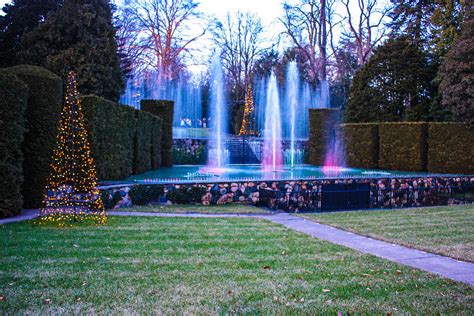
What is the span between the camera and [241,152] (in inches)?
998

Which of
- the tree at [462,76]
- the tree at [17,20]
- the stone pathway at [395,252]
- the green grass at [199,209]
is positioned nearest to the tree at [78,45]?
the tree at [17,20]

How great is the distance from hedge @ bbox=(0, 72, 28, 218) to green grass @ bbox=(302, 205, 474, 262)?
5792 mm

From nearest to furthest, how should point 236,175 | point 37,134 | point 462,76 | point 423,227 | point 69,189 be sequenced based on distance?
point 423,227
point 69,189
point 37,134
point 236,175
point 462,76

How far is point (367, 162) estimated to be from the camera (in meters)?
21.3

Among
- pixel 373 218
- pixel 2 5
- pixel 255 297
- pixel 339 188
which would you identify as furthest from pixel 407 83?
pixel 255 297

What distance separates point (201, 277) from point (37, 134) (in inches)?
244

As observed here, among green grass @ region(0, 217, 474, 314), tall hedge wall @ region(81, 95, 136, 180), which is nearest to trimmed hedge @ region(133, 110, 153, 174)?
tall hedge wall @ region(81, 95, 136, 180)

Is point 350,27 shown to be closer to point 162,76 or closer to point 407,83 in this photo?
point 407,83

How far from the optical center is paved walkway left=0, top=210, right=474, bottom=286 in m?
4.88

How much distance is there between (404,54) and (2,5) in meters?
21.6

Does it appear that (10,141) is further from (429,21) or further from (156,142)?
(429,21)


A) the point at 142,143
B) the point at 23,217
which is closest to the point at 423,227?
the point at 23,217

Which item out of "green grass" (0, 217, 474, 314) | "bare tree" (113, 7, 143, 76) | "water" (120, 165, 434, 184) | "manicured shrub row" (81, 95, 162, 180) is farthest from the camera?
"bare tree" (113, 7, 143, 76)

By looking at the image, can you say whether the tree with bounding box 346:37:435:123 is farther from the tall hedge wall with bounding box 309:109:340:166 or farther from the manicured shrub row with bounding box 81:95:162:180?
the manicured shrub row with bounding box 81:95:162:180
